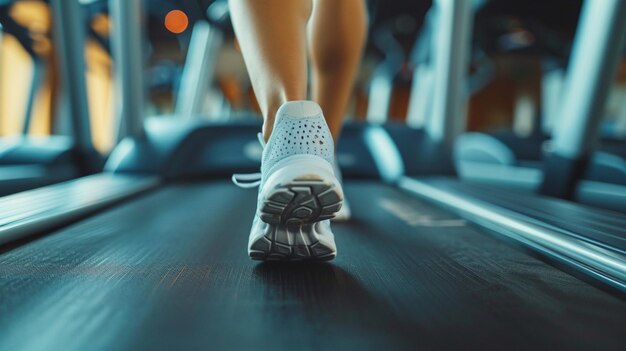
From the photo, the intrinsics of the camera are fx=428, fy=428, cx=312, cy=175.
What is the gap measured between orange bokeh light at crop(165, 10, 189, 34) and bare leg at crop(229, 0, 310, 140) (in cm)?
281

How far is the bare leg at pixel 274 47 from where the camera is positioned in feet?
2.37

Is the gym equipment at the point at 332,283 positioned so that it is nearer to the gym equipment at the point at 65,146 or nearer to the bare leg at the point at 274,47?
the bare leg at the point at 274,47

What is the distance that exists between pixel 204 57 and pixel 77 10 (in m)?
1.66

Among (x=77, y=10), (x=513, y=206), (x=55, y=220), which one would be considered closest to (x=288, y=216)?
(x=55, y=220)

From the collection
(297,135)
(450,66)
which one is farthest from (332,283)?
(450,66)

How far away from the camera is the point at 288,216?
64 cm

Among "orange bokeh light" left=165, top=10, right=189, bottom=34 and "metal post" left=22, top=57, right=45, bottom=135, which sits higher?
"orange bokeh light" left=165, top=10, right=189, bottom=34

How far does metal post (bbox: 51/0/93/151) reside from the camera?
2004 mm

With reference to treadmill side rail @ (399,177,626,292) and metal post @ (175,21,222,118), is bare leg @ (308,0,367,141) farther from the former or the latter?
metal post @ (175,21,222,118)

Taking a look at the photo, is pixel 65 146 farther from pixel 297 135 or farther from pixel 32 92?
pixel 297 135

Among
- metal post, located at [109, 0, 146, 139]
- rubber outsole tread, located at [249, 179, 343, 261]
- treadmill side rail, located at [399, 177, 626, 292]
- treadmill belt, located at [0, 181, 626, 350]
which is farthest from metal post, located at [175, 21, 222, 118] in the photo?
rubber outsole tread, located at [249, 179, 343, 261]

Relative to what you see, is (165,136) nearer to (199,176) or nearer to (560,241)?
(199,176)

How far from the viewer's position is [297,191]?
60 cm

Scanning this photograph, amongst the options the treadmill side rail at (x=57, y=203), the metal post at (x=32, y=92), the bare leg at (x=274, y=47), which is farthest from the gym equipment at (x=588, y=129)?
the metal post at (x=32, y=92)
